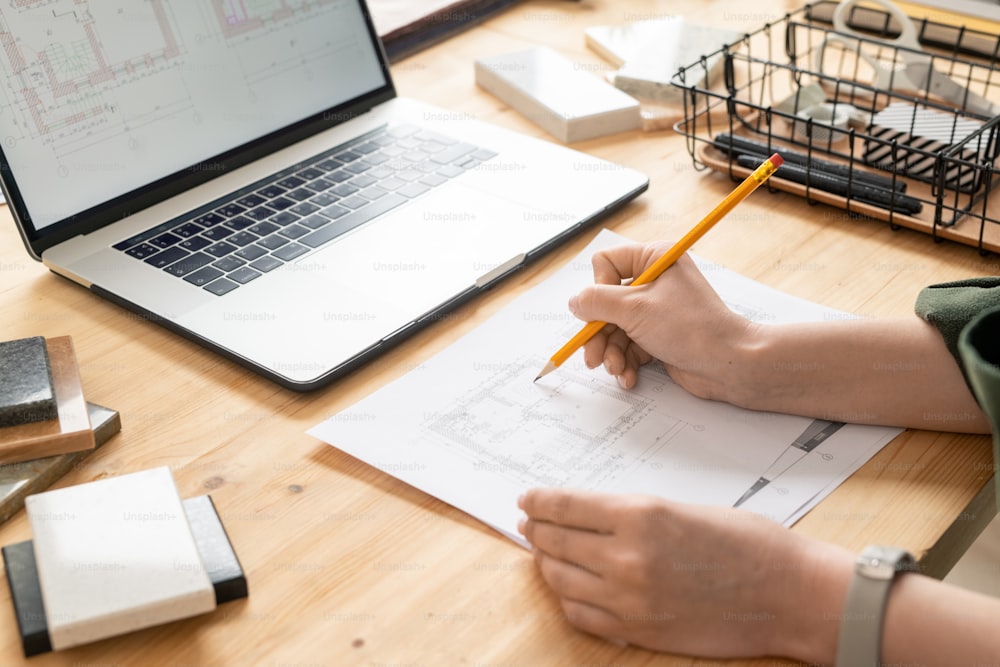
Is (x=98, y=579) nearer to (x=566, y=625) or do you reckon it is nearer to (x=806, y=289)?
(x=566, y=625)

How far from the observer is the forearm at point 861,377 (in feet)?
2.54

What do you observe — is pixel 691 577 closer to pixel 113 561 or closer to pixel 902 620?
pixel 902 620

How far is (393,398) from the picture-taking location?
82 cm

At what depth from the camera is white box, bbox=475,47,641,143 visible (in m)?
1.23

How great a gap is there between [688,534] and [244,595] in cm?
29

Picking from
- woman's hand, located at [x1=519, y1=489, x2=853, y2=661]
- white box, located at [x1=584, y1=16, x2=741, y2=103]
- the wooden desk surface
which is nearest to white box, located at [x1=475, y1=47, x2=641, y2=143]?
→ white box, located at [x1=584, y1=16, x2=741, y2=103]

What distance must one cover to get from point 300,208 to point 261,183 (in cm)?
7

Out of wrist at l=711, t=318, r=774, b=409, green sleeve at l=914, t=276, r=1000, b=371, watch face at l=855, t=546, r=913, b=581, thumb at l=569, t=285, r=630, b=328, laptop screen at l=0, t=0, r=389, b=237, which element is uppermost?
laptop screen at l=0, t=0, r=389, b=237

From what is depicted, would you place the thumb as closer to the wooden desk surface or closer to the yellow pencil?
the yellow pencil

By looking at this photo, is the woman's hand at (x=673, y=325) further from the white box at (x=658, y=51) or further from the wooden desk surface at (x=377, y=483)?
the white box at (x=658, y=51)

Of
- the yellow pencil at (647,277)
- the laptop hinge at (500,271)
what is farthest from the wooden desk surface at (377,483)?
the yellow pencil at (647,277)

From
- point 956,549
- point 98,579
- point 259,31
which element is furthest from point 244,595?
point 259,31

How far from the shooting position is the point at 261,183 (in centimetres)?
109

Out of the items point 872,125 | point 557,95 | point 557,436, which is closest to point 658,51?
point 557,95
